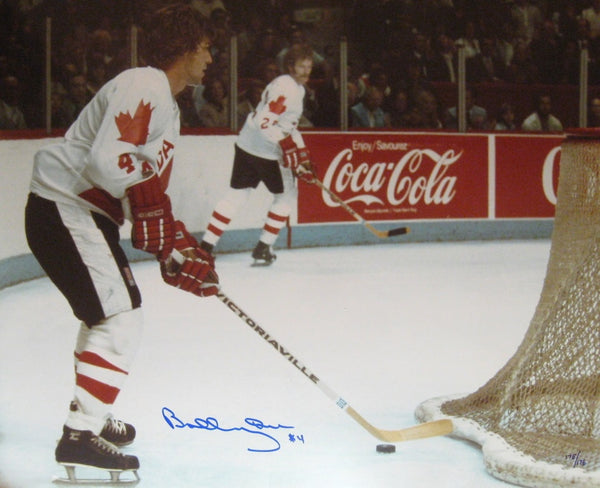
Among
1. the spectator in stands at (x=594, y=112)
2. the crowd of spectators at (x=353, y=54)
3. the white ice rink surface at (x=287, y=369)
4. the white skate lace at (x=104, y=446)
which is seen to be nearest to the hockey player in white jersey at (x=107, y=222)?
the white skate lace at (x=104, y=446)

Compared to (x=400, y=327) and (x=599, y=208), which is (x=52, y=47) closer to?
(x=400, y=327)

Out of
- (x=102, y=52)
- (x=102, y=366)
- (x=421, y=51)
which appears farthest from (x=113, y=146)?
(x=421, y=51)

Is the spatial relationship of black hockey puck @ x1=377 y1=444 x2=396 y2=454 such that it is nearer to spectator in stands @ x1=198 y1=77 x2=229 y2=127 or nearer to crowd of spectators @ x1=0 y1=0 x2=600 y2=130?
crowd of spectators @ x1=0 y1=0 x2=600 y2=130

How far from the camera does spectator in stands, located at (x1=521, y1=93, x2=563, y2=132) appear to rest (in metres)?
7.62

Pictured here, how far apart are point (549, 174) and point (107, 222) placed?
580cm

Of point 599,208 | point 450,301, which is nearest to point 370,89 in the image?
point 450,301

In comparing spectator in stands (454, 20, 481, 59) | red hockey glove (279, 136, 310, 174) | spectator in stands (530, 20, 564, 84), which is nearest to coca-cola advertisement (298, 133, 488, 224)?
red hockey glove (279, 136, 310, 174)

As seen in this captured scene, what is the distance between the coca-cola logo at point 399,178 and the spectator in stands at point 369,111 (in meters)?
0.27

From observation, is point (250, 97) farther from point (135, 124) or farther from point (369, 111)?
point (135, 124)

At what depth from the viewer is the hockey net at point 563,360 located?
2.15 metres

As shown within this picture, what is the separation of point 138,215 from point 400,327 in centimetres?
209

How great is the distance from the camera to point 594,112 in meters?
7.69

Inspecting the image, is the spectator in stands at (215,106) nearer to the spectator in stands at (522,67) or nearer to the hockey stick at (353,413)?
the spectator in stands at (522,67)
